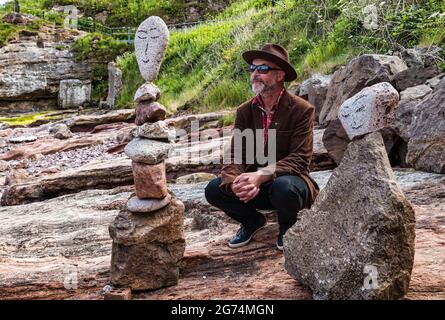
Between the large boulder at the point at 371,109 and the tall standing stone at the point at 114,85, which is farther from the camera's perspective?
the tall standing stone at the point at 114,85

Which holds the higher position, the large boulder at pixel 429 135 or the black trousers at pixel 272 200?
the large boulder at pixel 429 135

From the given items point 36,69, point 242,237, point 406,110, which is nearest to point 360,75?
point 406,110

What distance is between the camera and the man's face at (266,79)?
13.5 feet

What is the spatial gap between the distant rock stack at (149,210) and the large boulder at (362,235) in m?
1.03

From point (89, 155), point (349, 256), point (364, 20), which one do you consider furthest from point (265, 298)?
point (89, 155)

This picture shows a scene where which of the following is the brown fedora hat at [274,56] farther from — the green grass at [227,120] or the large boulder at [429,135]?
the green grass at [227,120]

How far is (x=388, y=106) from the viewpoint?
9.91ft

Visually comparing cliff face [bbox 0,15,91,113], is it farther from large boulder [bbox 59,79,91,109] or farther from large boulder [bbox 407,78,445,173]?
large boulder [bbox 407,78,445,173]

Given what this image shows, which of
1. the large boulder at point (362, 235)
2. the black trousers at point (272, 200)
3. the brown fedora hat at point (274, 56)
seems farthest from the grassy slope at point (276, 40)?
the large boulder at point (362, 235)

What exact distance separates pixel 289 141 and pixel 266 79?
0.52 meters

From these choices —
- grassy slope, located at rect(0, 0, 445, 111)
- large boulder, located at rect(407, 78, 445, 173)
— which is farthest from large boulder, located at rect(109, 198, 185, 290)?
grassy slope, located at rect(0, 0, 445, 111)

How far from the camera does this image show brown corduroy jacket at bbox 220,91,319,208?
404cm

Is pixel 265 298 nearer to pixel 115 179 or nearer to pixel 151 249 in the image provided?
pixel 151 249

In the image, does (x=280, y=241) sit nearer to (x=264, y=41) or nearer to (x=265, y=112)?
(x=265, y=112)
